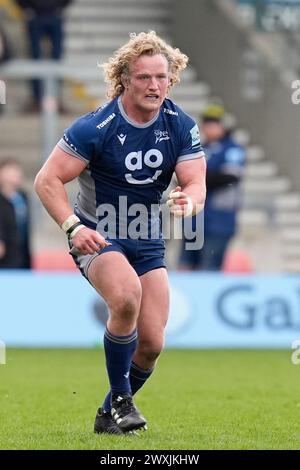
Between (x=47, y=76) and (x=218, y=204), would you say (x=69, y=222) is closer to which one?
(x=218, y=204)

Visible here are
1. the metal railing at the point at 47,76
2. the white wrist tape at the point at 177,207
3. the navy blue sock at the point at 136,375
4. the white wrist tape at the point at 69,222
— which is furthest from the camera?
the metal railing at the point at 47,76

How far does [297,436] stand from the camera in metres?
8.11

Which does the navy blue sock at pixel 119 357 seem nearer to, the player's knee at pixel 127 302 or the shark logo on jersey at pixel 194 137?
the player's knee at pixel 127 302

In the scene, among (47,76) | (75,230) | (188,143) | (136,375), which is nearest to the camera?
(75,230)

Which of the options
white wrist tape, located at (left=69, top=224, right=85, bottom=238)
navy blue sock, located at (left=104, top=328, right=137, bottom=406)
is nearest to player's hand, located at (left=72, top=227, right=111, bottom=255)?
white wrist tape, located at (left=69, top=224, right=85, bottom=238)

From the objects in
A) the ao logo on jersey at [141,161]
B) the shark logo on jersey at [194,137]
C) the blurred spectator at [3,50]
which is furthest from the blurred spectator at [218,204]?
the ao logo on jersey at [141,161]

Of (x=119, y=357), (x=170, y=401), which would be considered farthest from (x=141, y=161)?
(x=170, y=401)

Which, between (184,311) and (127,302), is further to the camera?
(184,311)

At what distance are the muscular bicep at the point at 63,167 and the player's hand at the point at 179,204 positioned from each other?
23.7 inches

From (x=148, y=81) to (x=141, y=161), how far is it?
0.48 metres

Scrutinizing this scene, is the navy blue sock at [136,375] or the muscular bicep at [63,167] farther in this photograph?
the navy blue sock at [136,375]

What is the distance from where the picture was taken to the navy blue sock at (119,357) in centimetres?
795

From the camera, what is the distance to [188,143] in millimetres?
8109
